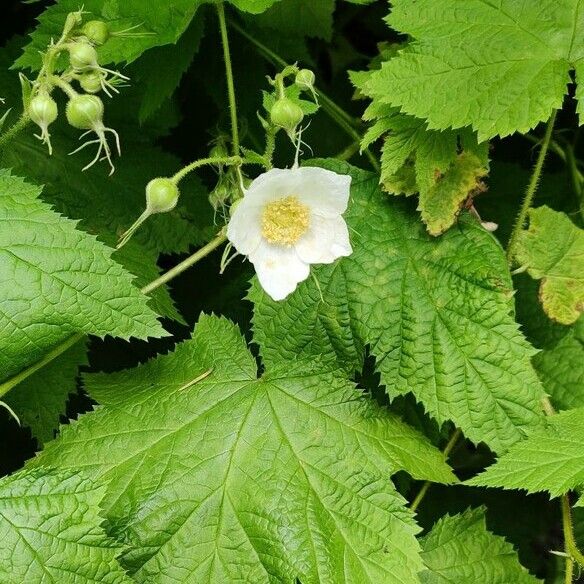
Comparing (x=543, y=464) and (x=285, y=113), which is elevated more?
(x=285, y=113)

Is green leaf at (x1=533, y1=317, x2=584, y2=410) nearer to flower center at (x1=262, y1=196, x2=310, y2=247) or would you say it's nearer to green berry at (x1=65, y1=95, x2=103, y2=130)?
flower center at (x1=262, y1=196, x2=310, y2=247)

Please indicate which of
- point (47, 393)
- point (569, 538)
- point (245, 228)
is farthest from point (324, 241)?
point (569, 538)

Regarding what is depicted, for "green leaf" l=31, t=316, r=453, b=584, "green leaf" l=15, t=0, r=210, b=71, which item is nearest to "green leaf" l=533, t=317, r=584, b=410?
"green leaf" l=31, t=316, r=453, b=584

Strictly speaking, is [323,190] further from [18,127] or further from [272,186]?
[18,127]

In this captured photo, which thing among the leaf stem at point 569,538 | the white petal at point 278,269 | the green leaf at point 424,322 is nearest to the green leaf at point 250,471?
the green leaf at point 424,322

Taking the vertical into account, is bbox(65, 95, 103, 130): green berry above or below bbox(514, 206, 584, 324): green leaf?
above

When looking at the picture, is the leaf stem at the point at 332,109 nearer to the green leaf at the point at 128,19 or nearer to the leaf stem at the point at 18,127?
the green leaf at the point at 128,19

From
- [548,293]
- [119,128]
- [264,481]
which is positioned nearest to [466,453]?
[548,293]

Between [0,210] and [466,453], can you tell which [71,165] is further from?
[466,453]
